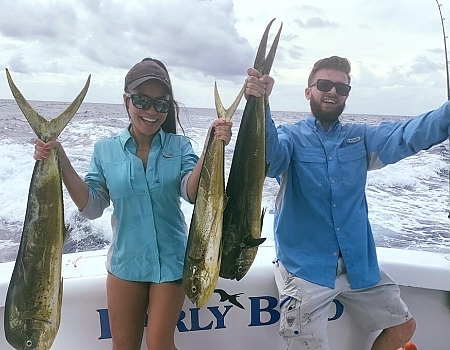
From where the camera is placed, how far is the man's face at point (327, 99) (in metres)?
2.28

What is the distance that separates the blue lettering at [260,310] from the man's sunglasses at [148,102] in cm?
115

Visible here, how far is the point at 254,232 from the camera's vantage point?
1.81 metres

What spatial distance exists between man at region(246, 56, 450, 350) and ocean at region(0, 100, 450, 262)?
1307mm

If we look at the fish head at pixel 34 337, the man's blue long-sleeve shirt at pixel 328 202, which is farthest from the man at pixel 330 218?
the fish head at pixel 34 337

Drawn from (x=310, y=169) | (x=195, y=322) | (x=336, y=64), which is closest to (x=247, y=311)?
(x=195, y=322)

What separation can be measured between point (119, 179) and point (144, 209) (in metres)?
0.16

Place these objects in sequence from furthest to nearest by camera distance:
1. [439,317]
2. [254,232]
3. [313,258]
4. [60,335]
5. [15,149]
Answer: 1. [15,149]
2. [439,317]
3. [60,335]
4. [313,258]
5. [254,232]

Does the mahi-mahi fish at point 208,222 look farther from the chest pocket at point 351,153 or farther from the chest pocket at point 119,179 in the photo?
the chest pocket at point 351,153

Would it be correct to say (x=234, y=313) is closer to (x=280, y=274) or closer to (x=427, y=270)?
(x=280, y=274)

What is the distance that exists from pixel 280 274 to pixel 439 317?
41.2 inches

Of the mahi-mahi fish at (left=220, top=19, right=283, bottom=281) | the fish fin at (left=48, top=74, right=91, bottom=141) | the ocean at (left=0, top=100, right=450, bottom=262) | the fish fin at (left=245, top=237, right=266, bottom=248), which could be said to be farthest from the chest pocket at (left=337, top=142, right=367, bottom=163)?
the ocean at (left=0, top=100, right=450, bottom=262)

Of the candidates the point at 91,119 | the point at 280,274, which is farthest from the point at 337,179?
the point at 91,119

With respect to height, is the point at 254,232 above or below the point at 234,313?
above

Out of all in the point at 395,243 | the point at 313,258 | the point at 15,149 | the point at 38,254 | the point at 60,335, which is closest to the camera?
the point at 38,254
